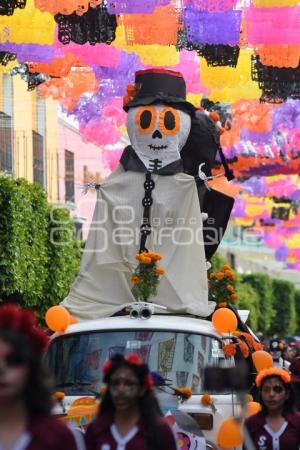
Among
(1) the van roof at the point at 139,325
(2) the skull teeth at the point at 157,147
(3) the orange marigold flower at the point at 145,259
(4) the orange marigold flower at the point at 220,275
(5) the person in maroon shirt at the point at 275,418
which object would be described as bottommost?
(5) the person in maroon shirt at the point at 275,418

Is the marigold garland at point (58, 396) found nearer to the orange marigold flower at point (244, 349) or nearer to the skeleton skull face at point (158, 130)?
the orange marigold flower at point (244, 349)

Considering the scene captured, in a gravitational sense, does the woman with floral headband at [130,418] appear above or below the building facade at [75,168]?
below

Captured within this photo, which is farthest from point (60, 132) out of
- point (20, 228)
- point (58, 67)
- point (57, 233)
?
point (58, 67)

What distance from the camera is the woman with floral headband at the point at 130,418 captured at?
704cm

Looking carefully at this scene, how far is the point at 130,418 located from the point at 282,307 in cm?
5908

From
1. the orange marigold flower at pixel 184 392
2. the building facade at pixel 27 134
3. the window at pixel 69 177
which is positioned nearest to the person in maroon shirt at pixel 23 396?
the orange marigold flower at pixel 184 392

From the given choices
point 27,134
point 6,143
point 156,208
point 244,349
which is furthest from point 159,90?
point 27,134

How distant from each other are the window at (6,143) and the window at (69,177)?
5600mm

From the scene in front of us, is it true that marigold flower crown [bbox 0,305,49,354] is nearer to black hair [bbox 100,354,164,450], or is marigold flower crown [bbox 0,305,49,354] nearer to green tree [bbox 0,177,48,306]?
black hair [bbox 100,354,164,450]

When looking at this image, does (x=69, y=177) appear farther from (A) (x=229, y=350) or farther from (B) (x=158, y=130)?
(A) (x=229, y=350)

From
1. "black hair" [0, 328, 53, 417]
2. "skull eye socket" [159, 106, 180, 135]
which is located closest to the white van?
"skull eye socket" [159, 106, 180, 135]

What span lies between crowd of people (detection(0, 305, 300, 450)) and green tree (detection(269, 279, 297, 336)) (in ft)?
186

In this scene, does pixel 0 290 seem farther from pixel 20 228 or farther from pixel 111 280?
pixel 111 280

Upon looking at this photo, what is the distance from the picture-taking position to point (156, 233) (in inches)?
481
